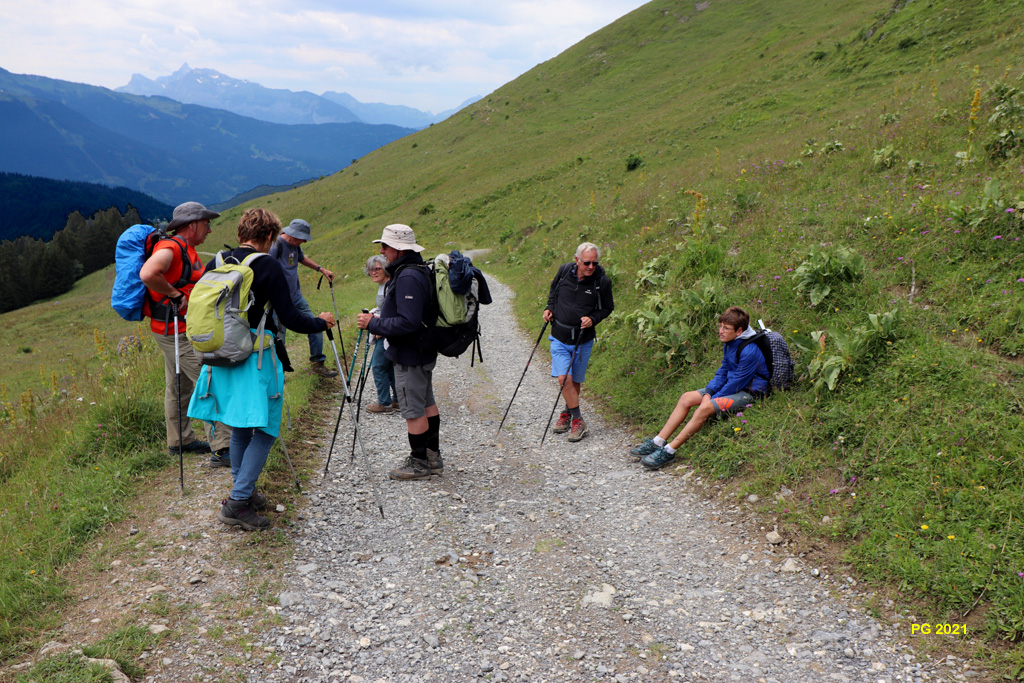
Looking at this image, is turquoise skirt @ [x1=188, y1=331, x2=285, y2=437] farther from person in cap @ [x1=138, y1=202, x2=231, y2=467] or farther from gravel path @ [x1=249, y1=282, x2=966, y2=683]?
gravel path @ [x1=249, y1=282, x2=966, y2=683]

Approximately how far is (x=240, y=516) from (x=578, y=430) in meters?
4.83

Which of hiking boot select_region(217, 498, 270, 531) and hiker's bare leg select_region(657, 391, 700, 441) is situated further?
hiker's bare leg select_region(657, 391, 700, 441)

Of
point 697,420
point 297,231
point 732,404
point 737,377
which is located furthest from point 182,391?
point 737,377

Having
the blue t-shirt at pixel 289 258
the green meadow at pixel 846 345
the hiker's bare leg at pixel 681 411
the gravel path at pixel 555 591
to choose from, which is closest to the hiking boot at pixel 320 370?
the green meadow at pixel 846 345

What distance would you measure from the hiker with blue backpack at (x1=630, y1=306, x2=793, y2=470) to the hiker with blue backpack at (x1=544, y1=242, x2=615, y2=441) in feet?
5.41

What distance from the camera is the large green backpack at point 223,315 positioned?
460cm

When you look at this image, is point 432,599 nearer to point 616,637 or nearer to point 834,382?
point 616,637

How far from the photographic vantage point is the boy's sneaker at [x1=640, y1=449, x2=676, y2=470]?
7.16 meters

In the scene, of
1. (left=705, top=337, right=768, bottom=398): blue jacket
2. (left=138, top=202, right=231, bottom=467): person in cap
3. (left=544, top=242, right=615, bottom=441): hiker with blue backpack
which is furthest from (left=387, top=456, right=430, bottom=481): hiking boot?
(left=705, top=337, right=768, bottom=398): blue jacket

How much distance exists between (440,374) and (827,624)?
8914 mm

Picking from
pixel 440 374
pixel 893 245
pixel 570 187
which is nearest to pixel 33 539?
pixel 440 374

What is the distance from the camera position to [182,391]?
21.9 ft

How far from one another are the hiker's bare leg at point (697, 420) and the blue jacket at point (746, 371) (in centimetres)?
29

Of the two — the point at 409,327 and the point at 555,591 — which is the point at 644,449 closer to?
the point at 555,591
